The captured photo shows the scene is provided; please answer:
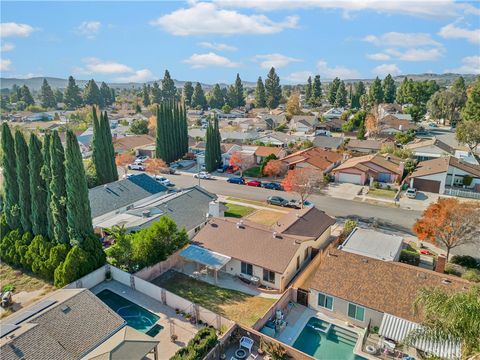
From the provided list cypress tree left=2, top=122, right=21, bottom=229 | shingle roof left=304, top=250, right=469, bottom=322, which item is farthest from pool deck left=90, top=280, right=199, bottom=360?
cypress tree left=2, top=122, right=21, bottom=229

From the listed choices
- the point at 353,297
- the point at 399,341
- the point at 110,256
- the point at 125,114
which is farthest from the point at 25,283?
the point at 125,114

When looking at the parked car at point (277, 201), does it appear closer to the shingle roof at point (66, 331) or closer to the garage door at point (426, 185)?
the garage door at point (426, 185)

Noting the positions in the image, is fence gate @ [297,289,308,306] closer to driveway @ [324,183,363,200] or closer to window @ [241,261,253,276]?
window @ [241,261,253,276]

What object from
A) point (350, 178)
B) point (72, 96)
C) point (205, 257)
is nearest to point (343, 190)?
point (350, 178)

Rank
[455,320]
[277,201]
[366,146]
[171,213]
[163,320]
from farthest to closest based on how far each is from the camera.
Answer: [366,146] < [277,201] < [171,213] < [163,320] < [455,320]

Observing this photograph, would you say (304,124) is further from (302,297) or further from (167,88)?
(302,297)

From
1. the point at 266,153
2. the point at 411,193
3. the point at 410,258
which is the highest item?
the point at 266,153

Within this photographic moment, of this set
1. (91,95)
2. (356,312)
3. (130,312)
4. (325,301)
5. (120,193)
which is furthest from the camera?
(91,95)
